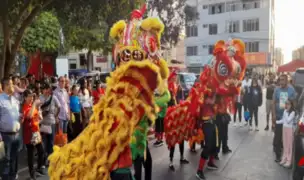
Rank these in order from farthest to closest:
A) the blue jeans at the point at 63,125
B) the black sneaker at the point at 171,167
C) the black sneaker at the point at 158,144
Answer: the black sneaker at the point at 158,144
the blue jeans at the point at 63,125
the black sneaker at the point at 171,167

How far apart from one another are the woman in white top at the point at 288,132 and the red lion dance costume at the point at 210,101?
40.5 inches

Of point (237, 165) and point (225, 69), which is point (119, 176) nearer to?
point (225, 69)

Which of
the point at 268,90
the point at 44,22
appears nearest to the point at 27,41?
the point at 44,22

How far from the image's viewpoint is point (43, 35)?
14.0m

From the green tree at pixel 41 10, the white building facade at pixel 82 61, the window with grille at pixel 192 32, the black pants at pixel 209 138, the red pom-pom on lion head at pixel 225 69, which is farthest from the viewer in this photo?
the window with grille at pixel 192 32

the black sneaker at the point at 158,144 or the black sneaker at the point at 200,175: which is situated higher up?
the black sneaker at the point at 158,144

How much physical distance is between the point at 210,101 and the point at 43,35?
10.9 meters

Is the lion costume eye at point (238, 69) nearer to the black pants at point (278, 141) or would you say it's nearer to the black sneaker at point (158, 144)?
the black pants at point (278, 141)

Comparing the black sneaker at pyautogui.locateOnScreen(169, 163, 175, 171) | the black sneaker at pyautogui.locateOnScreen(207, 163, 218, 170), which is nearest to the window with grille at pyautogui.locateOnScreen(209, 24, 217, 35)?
the black sneaker at pyautogui.locateOnScreen(207, 163, 218, 170)

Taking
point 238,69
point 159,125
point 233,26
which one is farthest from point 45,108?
point 233,26

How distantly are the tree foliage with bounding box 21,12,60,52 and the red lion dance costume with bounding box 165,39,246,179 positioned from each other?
380 inches

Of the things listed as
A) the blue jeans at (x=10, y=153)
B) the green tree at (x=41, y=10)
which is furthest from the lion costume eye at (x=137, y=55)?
the green tree at (x=41, y=10)

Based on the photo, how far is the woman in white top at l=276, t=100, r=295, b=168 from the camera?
5.76 metres

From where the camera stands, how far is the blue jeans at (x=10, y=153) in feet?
14.8
